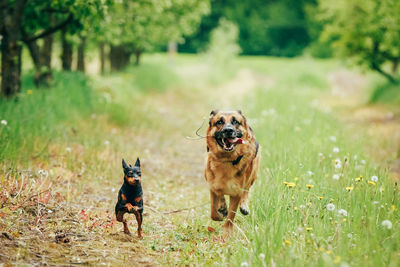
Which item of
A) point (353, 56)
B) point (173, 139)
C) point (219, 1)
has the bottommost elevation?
point (173, 139)

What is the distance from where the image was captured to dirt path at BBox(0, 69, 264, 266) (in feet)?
11.6

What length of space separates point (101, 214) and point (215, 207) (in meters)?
1.35

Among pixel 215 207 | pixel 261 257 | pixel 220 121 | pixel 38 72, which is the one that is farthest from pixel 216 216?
pixel 38 72

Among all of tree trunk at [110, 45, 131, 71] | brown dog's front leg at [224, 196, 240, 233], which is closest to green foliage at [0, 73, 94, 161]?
brown dog's front leg at [224, 196, 240, 233]

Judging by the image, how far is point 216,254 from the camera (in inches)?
151

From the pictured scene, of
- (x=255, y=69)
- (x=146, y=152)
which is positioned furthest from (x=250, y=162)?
(x=255, y=69)

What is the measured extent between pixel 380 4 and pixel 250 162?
39.9 feet

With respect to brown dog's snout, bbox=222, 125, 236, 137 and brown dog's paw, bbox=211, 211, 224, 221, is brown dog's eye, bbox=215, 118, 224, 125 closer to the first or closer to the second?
brown dog's snout, bbox=222, 125, 236, 137

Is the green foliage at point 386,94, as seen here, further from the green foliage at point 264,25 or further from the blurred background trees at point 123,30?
the green foliage at point 264,25

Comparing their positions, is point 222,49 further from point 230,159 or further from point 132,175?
point 132,175

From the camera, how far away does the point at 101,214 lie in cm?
453

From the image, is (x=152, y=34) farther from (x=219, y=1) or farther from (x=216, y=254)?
(x=219, y=1)

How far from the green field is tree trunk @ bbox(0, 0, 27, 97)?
1.50ft

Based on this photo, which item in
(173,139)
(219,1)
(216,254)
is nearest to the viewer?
(216,254)
